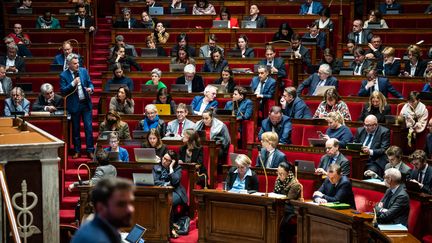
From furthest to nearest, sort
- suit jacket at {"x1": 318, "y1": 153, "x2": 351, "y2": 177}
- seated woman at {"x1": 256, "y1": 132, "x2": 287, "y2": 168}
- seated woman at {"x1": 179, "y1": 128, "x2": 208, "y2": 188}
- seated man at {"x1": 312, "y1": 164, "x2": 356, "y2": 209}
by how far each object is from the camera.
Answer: seated woman at {"x1": 179, "y1": 128, "x2": 208, "y2": 188}
seated woman at {"x1": 256, "y1": 132, "x2": 287, "y2": 168}
suit jacket at {"x1": 318, "y1": 153, "x2": 351, "y2": 177}
seated man at {"x1": 312, "y1": 164, "x2": 356, "y2": 209}

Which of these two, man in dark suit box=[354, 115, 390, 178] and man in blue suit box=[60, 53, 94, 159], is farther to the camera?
man in blue suit box=[60, 53, 94, 159]

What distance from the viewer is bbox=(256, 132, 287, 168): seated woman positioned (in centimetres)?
789

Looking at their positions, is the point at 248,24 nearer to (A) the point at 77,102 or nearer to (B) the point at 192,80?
(B) the point at 192,80

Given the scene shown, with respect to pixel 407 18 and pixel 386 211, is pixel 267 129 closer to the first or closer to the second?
pixel 386 211

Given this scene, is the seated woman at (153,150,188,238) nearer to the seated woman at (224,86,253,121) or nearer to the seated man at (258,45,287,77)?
the seated woman at (224,86,253,121)

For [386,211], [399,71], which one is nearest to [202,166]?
[386,211]

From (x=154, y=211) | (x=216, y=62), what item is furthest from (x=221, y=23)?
(x=154, y=211)

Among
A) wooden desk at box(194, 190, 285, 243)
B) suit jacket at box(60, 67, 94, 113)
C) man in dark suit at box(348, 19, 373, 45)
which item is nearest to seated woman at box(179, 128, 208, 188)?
wooden desk at box(194, 190, 285, 243)

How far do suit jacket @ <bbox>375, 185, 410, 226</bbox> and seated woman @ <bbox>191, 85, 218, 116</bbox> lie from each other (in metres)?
3.07

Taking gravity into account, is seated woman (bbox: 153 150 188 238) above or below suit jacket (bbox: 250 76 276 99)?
below

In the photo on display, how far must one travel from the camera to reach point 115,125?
8.91m

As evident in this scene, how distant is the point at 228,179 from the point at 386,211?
61.3 inches

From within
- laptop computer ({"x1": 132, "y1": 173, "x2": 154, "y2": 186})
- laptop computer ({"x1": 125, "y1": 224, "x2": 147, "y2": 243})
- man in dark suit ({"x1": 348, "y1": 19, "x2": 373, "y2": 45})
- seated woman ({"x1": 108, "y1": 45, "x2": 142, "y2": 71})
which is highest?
man in dark suit ({"x1": 348, "y1": 19, "x2": 373, "y2": 45})

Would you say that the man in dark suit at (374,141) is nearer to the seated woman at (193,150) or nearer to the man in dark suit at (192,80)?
the seated woman at (193,150)
